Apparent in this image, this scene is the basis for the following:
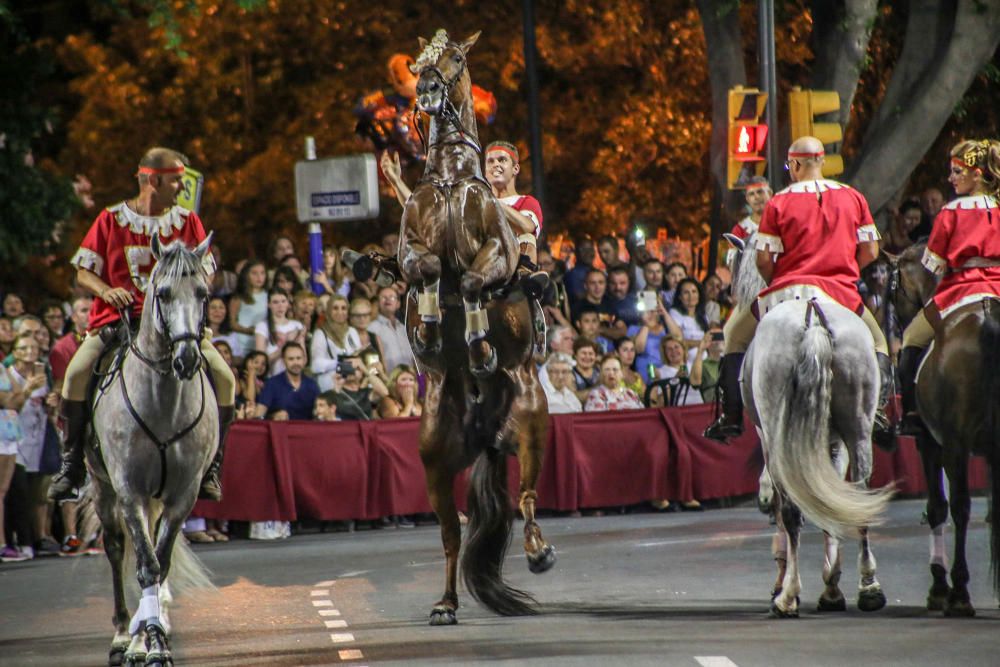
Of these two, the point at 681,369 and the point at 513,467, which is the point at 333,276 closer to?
the point at 513,467

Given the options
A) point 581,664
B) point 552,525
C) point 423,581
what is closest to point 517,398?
point 581,664

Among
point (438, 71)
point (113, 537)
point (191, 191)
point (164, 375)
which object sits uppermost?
point (438, 71)

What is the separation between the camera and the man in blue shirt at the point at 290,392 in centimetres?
2025

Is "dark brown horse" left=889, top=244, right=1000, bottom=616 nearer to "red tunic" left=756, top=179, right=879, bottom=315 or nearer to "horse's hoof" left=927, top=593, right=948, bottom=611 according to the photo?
"horse's hoof" left=927, top=593, right=948, bottom=611

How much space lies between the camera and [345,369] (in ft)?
68.3

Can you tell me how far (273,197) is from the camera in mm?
40688

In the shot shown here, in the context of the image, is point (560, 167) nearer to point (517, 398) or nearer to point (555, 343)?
point (555, 343)

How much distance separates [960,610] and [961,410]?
128 centimetres

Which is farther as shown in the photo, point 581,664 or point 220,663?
point 220,663

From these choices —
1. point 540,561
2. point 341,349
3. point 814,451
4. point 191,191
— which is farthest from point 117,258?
point 191,191

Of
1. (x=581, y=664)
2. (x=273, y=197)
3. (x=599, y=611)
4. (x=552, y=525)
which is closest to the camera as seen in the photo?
(x=581, y=664)

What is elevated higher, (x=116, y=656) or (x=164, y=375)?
(x=164, y=375)

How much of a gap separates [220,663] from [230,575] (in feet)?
17.7

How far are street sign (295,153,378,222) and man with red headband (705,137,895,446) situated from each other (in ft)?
39.3
